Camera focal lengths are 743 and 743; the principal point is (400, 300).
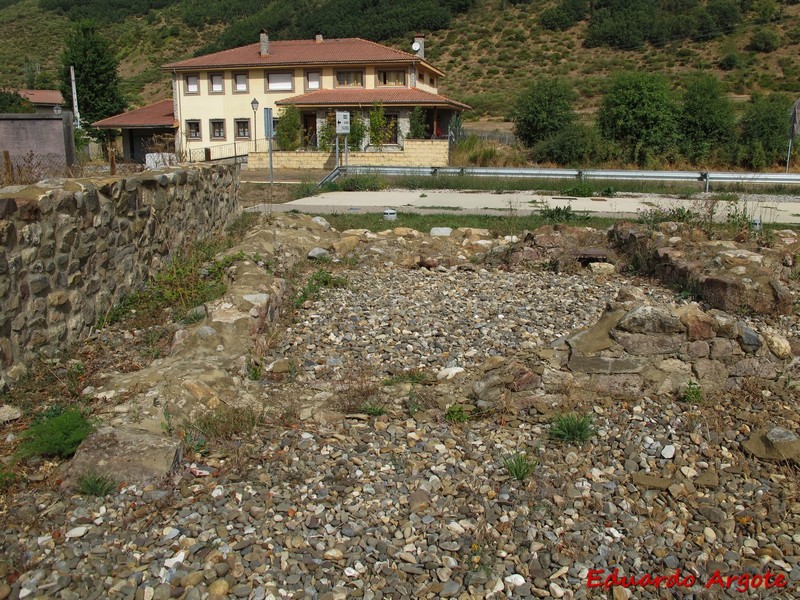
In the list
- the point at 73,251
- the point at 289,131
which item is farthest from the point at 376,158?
the point at 73,251

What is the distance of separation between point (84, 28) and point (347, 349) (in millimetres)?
52092

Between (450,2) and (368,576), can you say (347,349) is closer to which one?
(368,576)

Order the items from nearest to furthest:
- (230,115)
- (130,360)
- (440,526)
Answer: (440,526) < (130,360) < (230,115)

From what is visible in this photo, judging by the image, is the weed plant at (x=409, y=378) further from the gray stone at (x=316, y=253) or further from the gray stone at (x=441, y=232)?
the gray stone at (x=441, y=232)

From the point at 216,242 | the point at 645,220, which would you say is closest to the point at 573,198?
the point at 645,220

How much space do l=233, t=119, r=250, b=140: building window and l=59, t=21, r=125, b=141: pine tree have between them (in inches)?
438

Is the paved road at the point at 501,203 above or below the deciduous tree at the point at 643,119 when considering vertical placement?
below

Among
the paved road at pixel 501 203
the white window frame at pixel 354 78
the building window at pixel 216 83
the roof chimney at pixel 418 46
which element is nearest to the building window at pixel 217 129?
the building window at pixel 216 83

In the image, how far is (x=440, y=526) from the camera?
3879mm

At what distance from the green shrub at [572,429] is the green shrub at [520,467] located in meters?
0.43

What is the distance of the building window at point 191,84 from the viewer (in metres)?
46.3

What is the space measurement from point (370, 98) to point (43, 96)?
32.9m

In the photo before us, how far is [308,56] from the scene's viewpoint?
45000mm

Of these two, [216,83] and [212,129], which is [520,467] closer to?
[212,129]
